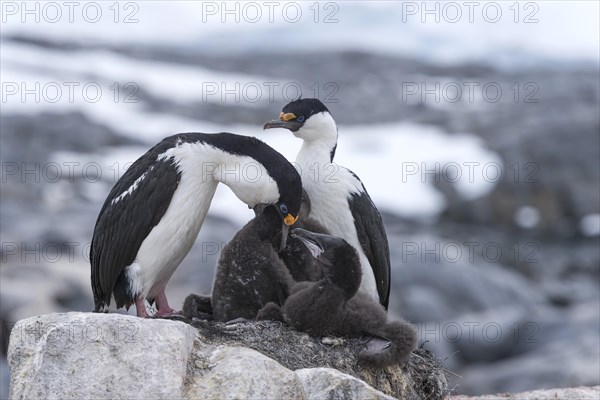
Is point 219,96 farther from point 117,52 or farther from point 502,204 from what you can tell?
point 502,204

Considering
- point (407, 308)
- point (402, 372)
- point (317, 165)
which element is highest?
point (317, 165)

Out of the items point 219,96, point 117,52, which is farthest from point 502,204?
point 117,52

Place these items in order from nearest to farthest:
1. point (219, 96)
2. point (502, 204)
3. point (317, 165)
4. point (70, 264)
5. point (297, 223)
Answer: point (297, 223) → point (317, 165) → point (70, 264) → point (502, 204) → point (219, 96)

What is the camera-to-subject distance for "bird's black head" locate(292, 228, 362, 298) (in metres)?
7.50

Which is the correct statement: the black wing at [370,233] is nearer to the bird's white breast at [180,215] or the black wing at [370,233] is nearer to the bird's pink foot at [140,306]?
the bird's white breast at [180,215]

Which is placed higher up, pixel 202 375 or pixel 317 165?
pixel 317 165

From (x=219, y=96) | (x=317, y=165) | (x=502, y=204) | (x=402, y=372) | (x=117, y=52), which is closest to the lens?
(x=402, y=372)

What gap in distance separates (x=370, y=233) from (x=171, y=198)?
187 centimetres

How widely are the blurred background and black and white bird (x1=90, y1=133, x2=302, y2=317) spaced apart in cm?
250

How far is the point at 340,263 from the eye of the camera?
24.6 feet

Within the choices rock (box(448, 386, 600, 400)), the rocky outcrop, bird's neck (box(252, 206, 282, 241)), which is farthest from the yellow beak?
rock (box(448, 386, 600, 400))

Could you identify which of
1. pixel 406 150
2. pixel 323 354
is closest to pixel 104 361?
pixel 323 354

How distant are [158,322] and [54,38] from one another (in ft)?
173

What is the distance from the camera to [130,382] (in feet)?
19.8
